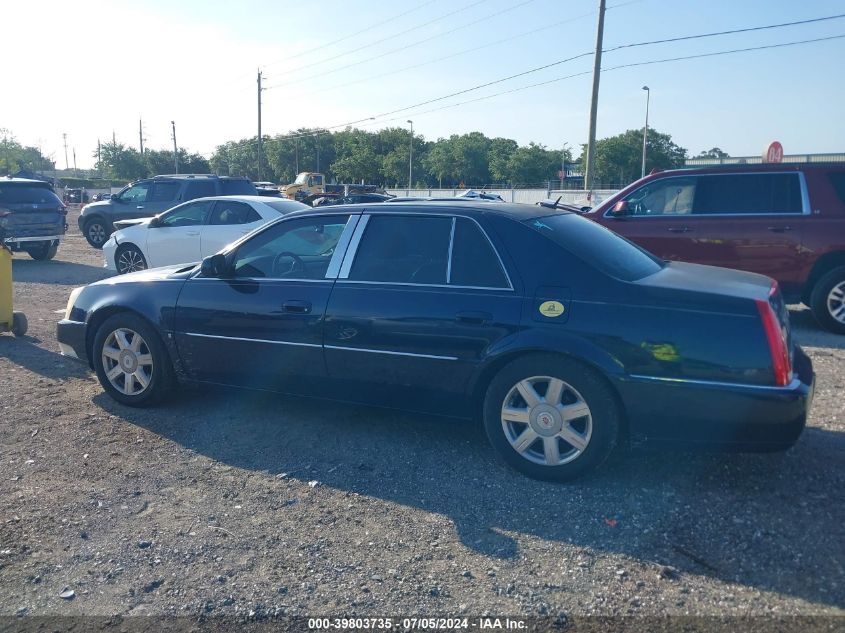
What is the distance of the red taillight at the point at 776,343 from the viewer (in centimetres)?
385

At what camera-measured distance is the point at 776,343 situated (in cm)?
389

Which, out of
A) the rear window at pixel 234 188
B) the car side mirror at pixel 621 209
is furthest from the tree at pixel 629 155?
the car side mirror at pixel 621 209

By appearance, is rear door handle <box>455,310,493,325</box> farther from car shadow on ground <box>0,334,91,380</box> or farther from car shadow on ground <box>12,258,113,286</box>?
car shadow on ground <box>12,258,113,286</box>

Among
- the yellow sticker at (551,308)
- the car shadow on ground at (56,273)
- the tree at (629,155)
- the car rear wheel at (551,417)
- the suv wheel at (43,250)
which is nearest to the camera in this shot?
the car rear wheel at (551,417)

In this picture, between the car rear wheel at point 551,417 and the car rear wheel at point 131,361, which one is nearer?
the car rear wheel at point 551,417

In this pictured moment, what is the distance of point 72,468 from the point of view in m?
4.62

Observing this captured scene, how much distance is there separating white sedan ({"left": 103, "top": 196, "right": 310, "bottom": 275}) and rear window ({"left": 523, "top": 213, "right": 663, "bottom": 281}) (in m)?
7.44

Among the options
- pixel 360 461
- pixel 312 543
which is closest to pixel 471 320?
pixel 360 461

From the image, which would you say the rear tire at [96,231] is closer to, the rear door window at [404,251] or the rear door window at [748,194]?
the rear door window at [748,194]

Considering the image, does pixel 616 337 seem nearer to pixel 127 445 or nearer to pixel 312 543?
pixel 312 543

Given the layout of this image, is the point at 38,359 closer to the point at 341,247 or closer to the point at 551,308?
the point at 341,247

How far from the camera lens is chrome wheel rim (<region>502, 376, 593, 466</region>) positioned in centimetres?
418

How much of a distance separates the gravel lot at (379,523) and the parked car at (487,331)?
334 millimetres

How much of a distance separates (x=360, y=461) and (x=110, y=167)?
9525 centimetres
